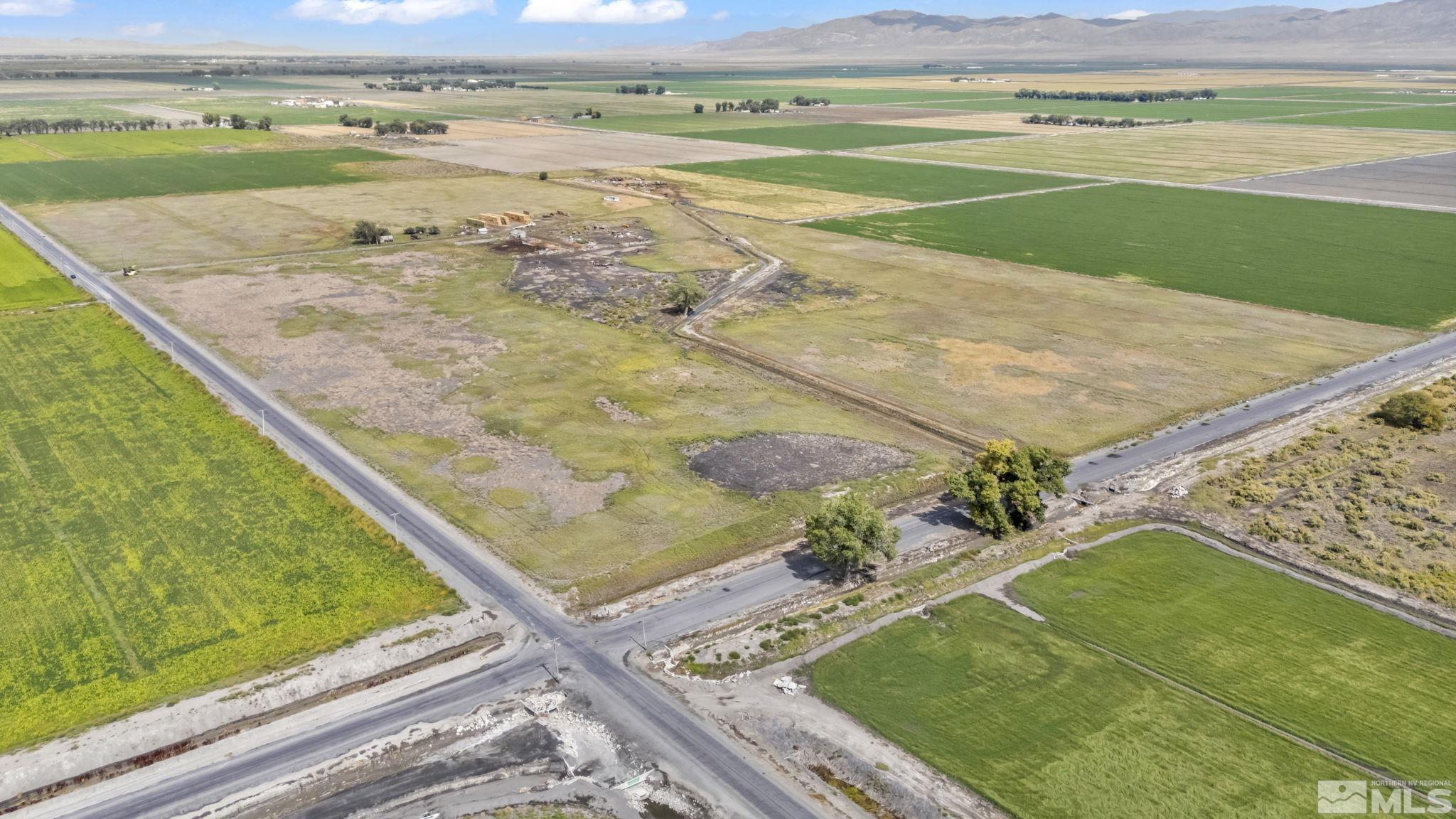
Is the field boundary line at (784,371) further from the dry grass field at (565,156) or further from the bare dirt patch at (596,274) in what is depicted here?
the dry grass field at (565,156)

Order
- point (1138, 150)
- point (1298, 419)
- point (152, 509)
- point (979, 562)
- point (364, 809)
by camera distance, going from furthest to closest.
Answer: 1. point (1138, 150)
2. point (1298, 419)
3. point (152, 509)
4. point (979, 562)
5. point (364, 809)

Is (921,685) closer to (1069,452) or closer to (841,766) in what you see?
(841,766)

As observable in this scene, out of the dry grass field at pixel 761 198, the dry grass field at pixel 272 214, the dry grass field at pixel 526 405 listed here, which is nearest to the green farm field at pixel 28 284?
the dry grass field at pixel 272 214

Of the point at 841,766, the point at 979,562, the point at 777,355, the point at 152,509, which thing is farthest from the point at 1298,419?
the point at 152,509

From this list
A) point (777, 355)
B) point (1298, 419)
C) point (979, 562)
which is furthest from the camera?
point (777, 355)

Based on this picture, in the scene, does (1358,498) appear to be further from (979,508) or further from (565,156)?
(565,156)

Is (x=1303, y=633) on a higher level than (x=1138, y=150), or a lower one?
lower

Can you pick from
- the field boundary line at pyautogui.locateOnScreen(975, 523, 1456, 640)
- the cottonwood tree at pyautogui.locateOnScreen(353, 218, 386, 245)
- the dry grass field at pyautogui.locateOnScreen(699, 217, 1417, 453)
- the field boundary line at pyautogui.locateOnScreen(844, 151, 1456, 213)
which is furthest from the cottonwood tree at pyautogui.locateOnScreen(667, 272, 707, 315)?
the field boundary line at pyautogui.locateOnScreen(844, 151, 1456, 213)
